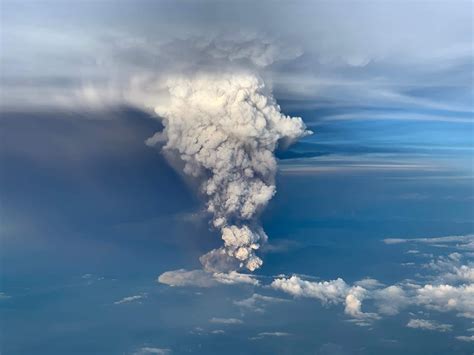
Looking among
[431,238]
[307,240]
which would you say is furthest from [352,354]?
[431,238]

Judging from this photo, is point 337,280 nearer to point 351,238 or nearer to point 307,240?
point 307,240

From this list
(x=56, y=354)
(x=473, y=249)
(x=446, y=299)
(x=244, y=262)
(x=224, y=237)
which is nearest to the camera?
(x=224, y=237)

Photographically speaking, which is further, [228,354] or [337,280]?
[337,280]

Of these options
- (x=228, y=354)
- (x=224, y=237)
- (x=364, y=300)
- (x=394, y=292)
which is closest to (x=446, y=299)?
(x=394, y=292)

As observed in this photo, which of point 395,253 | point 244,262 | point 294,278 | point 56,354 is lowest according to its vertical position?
point 56,354

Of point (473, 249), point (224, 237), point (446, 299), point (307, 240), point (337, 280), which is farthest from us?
point (473, 249)

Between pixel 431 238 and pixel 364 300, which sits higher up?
pixel 431 238

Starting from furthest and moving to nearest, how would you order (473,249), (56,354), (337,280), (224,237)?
(473,249) < (337,280) < (56,354) < (224,237)

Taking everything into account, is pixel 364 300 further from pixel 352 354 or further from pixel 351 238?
pixel 351 238

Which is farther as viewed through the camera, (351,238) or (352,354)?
(351,238)
